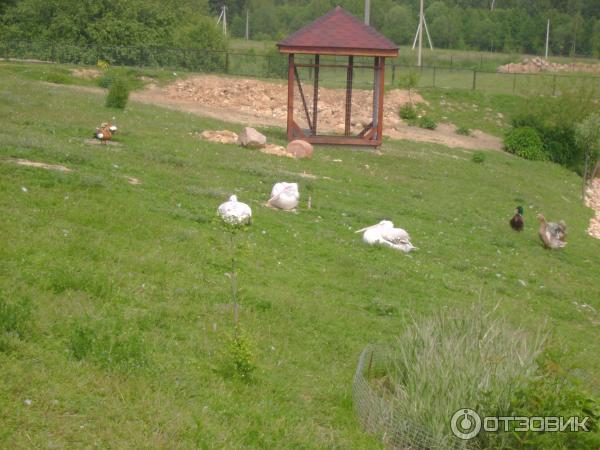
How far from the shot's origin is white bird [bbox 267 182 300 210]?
1394 centimetres

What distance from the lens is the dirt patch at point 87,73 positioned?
3162cm

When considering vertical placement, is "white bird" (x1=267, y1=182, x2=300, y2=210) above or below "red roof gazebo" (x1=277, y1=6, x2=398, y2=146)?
below

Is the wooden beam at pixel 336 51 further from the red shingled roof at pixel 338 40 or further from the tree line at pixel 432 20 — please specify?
the tree line at pixel 432 20

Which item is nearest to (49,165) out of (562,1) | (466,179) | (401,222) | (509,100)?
(401,222)

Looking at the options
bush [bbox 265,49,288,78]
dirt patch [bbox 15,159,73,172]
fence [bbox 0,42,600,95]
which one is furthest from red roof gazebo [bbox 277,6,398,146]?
bush [bbox 265,49,288,78]

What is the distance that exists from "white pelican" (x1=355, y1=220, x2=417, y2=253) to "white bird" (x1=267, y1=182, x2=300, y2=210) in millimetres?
1490

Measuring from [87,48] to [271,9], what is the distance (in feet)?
165

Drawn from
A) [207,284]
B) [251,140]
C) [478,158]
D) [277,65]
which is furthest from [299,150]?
[277,65]

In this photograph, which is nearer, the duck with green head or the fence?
the duck with green head

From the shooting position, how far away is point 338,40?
76.9 ft

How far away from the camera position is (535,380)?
6141 millimetres

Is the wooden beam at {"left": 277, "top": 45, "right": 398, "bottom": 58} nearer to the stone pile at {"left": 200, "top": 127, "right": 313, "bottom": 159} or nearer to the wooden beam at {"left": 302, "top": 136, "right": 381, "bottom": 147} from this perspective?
the wooden beam at {"left": 302, "top": 136, "right": 381, "bottom": 147}

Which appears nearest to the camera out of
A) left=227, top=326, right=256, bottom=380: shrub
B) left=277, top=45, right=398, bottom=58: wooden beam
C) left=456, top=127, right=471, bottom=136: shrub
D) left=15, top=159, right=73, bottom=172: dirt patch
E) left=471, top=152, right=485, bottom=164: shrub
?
left=227, top=326, right=256, bottom=380: shrub

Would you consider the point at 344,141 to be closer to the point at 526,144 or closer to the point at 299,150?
the point at 299,150
